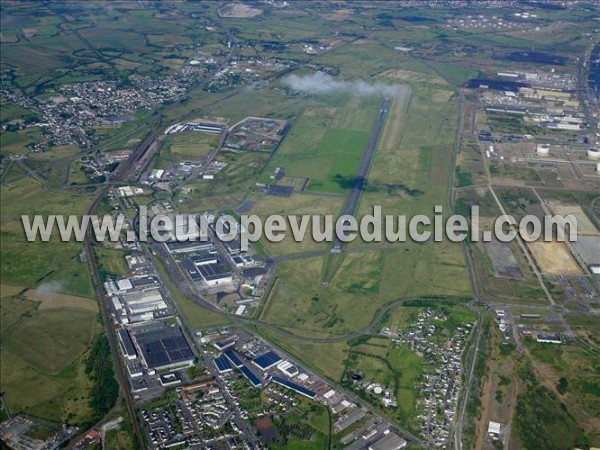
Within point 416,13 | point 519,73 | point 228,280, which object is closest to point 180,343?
point 228,280

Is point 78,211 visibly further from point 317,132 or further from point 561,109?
point 561,109

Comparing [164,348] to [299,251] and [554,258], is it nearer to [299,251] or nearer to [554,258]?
[299,251]

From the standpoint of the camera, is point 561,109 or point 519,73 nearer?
point 561,109

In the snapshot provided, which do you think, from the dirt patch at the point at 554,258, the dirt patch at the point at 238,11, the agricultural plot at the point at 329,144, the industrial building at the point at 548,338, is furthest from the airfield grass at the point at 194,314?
the dirt patch at the point at 238,11

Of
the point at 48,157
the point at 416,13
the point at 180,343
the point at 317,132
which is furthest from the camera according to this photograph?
the point at 416,13

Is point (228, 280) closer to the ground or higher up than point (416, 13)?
closer to the ground

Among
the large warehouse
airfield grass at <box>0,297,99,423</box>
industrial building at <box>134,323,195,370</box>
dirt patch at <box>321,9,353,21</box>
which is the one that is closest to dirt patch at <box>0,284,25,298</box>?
airfield grass at <box>0,297,99,423</box>

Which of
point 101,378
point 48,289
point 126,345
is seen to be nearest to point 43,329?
point 48,289
